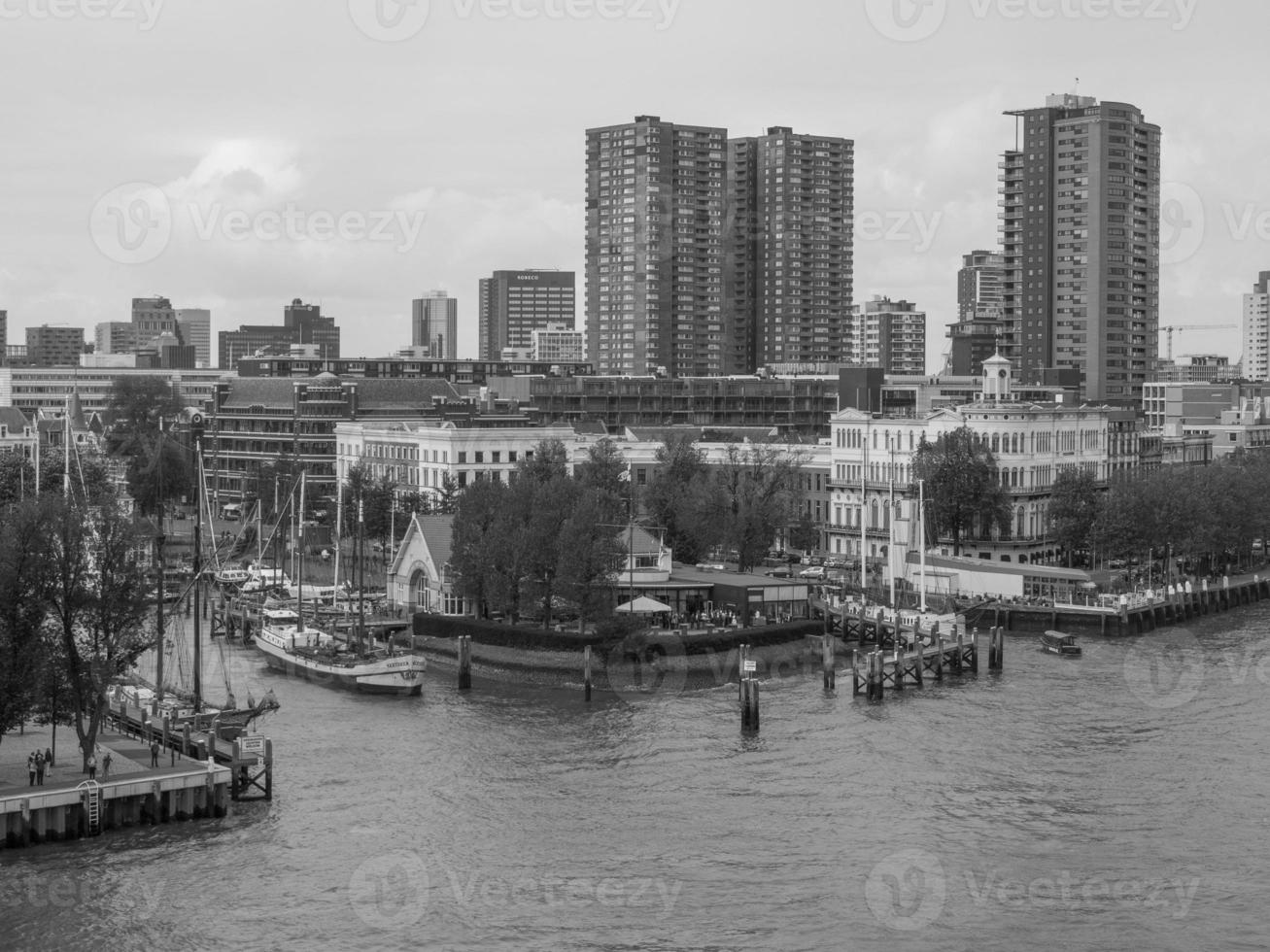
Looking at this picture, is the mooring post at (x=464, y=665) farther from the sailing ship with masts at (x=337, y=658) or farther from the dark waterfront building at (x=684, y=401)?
the dark waterfront building at (x=684, y=401)

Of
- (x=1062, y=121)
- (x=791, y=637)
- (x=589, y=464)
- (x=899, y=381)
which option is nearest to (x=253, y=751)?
(x=791, y=637)

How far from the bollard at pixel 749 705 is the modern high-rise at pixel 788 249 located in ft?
432

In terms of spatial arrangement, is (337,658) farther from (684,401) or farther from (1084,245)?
(1084,245)

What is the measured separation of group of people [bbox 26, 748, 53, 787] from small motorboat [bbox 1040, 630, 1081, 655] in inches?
1588

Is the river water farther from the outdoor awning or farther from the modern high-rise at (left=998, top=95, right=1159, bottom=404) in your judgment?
the modern high-rise at (left=998, top=95, right=1159, bottom=404)

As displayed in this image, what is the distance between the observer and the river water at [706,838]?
38.2 m

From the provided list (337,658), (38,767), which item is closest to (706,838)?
(38,767)

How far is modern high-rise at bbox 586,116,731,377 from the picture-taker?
7116 inches

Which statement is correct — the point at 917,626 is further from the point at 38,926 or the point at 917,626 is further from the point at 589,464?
the point at 38,926

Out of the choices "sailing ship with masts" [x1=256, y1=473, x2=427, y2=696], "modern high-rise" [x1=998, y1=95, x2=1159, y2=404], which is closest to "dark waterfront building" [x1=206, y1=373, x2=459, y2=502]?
"sailing ship with masts" [x1=256, y1=473, x2=427, y2=696]

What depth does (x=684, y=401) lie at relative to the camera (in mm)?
142875

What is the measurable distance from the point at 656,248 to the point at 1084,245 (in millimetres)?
40052

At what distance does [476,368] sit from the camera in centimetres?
17388

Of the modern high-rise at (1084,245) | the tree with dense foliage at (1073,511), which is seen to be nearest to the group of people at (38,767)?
the tree with dense foliage at (1073,511)
